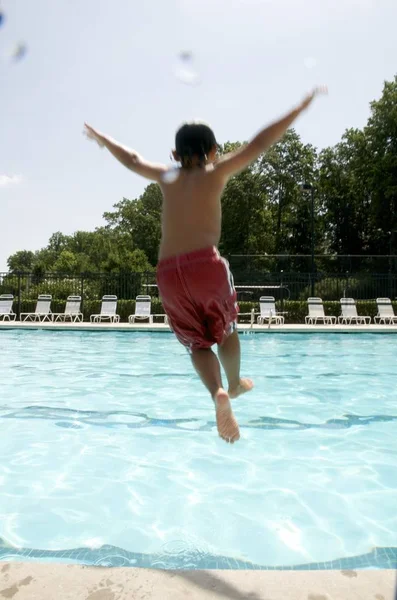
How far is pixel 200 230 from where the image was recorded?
2705 millimetres

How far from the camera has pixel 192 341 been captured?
9.76 feet

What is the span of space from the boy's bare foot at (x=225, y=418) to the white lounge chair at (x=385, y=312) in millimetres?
18722

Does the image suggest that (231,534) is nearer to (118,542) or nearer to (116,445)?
(118,542)

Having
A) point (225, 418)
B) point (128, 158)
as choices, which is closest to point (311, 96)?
point (128, 158)

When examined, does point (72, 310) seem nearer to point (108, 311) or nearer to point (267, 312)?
point (108, 311)

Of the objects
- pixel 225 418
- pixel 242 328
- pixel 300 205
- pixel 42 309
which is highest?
pixel 300 205

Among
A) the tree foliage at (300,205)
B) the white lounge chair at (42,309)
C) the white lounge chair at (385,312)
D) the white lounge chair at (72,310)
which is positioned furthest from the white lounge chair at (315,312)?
the tree foliage at (300,205)

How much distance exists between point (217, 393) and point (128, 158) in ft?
4.23

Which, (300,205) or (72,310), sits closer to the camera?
(72,310)

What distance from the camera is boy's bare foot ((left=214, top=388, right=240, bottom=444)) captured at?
2744 millimetres

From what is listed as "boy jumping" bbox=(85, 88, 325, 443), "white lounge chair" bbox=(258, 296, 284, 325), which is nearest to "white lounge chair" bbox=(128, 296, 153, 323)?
"white lounge chair" bbox=(258, 296, 284, 325)

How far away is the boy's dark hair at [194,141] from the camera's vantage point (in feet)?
8.86

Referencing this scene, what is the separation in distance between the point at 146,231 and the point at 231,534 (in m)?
53.5

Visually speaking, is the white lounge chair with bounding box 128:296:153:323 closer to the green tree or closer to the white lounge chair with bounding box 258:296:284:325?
the white lounge chair with bounding box 258:296:284:325
